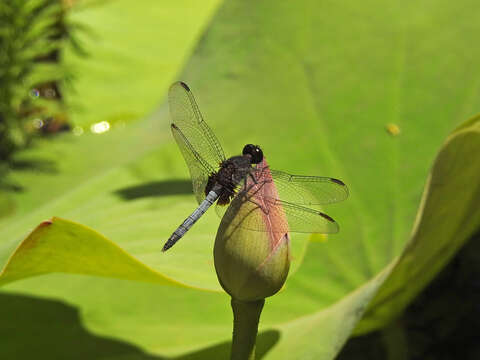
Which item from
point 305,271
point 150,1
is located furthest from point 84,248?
point 150,1

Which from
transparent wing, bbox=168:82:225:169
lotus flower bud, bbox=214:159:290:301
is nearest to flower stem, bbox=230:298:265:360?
lotus flower bud, bbox=214:159:290:301

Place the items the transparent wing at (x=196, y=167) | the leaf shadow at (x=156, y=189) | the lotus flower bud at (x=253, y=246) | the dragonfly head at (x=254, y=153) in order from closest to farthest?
the lotus flower bud at (x=253, y=246) → the dragonfly head at (x=254, y=153) → the transparent wing at (x=196, y=167) → the leaf shadow at (x=156, y=189)

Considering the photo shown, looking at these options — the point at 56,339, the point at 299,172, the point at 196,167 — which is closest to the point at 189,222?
the point at 196,167

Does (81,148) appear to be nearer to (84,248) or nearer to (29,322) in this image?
(29,322)

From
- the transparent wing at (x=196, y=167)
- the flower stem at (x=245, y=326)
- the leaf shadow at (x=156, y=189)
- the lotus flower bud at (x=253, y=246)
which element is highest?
the lotus flower bud at (x=253, y=246)

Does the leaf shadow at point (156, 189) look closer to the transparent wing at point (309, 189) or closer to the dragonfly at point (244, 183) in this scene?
the dragonfly at point (244, 183)

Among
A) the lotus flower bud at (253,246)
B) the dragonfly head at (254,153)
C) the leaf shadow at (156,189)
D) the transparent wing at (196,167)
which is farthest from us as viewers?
the leaf shadow at (156,189)

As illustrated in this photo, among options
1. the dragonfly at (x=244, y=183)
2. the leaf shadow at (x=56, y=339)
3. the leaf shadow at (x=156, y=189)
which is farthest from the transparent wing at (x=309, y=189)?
the leaf shadow at (x=156, y=189)
